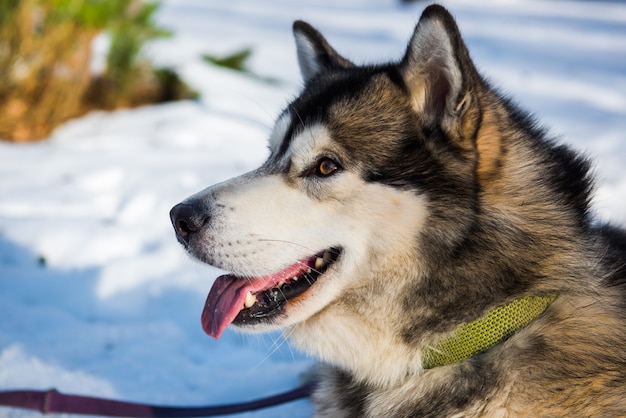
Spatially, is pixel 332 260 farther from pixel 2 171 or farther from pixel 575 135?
pixel 575 135

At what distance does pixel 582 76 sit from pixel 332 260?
327 inches

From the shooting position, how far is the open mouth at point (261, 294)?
237 cm

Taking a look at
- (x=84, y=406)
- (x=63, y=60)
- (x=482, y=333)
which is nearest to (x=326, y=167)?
(x=482, y=333)

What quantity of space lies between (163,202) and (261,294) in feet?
11.3

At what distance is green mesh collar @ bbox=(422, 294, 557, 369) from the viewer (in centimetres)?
220

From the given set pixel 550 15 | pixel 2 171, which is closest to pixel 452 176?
pixel 2 171

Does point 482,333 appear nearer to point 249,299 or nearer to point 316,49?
point 249,299

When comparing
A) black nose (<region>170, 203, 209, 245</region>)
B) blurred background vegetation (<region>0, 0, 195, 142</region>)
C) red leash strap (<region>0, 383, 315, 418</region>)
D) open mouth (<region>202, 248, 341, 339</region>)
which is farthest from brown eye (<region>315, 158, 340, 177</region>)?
blurred background vegetation (<region>0, 0, 195, 142</region>)

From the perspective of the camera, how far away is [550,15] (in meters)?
14.8

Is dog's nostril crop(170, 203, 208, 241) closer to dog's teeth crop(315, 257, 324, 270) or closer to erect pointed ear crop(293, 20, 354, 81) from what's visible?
dog's teeth crop(315, 257, 324, 270)

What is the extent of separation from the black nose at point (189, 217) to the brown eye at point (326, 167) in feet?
1.39

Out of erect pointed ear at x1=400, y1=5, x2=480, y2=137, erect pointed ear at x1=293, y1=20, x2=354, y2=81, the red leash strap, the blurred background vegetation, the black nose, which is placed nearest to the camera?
erect pointed ear at x1=400, y1=5, x2=480, y2=137

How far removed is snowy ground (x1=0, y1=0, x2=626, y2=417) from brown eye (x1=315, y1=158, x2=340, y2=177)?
0.73m

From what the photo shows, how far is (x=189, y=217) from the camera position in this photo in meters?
2.32
